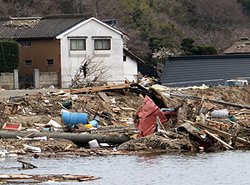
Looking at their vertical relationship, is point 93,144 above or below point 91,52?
below

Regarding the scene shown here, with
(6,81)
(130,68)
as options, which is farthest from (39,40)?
(130,68)

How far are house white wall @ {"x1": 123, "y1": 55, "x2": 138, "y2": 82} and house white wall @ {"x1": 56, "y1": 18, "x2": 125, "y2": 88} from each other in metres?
6.55

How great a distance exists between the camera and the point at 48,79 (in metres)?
40.5

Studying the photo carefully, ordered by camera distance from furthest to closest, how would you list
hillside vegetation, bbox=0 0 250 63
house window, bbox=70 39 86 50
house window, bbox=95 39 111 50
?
hillside vegetation, bbox=0 0 250 63
house window, bbox=95 39 111 50
house window, bbox=70 39 86 50

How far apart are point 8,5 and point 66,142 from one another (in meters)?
45.9

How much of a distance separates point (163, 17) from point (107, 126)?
57199 millimetres

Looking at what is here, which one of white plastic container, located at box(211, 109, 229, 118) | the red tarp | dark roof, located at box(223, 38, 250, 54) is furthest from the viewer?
dark roof, located at box(223, 38, 250, 54)

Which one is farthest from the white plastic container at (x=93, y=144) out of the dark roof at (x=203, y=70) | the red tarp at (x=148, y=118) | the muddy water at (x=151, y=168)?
the dark roof at (x=203, y=70)

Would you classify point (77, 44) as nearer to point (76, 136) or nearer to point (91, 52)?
point (91, 52)

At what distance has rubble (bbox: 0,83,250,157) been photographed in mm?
20705

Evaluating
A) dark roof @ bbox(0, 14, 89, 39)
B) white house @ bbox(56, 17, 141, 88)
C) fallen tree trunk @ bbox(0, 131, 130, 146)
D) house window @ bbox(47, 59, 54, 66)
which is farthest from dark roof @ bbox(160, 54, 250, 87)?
fallen tree trunk @ bbox(0, 131, 130, 146)

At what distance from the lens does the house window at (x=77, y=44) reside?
42312mm

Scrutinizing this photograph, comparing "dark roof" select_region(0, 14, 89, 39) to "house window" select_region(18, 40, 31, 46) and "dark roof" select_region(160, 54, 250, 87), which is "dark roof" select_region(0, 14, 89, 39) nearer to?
"house window" select_region(18, 40, 31, 46)

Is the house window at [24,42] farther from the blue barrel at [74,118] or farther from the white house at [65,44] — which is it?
the blue barrel at [74,118]
